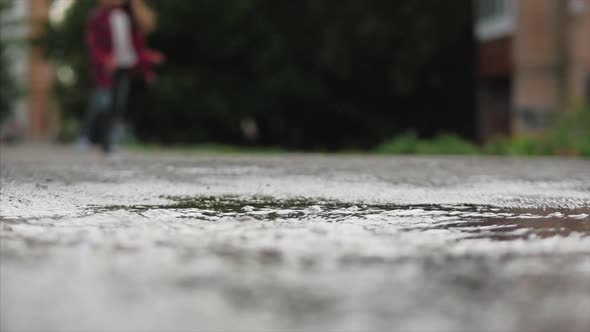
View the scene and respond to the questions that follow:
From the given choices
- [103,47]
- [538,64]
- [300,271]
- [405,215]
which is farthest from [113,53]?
[300,271]

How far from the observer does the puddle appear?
2957 millimetres

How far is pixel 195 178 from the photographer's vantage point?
5605 mm

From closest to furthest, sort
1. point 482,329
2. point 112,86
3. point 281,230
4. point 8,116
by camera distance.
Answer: point 482,329, point 281,230, point 112,86, point 8,116

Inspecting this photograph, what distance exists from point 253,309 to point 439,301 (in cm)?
34

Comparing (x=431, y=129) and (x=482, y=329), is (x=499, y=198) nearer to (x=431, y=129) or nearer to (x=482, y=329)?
(x=482, y=329)

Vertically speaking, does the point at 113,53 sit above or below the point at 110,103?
above

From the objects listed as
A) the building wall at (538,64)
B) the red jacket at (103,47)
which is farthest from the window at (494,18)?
the red jacket at (103,47)

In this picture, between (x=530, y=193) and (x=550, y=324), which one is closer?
(x=550, y=324)

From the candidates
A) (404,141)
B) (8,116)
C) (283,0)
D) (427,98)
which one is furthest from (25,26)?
(404,141)

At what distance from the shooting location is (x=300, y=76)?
1703 cm

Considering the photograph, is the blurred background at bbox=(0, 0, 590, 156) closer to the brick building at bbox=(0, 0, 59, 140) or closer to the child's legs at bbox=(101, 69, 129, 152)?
the brick building at bbox=(0, 0, 59, 140)

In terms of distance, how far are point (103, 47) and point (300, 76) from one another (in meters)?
7.43

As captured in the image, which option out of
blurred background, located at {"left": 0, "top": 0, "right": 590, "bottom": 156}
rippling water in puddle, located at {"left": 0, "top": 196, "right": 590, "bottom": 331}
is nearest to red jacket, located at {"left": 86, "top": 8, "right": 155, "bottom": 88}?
blurred background, located at {"left": 0, "top": 0, "right": 590, "bottom": 156}

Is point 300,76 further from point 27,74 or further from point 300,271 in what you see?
point 27,74
